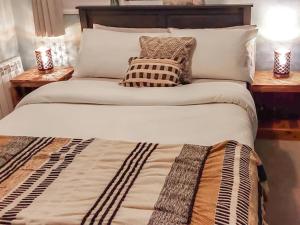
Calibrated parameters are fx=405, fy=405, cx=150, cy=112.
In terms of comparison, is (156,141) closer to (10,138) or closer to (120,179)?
(120,179)

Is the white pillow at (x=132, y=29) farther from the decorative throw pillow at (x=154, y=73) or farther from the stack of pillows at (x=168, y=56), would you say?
the decorative throw pillow at (x=154, y=73)

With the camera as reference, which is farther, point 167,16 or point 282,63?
point 167,16

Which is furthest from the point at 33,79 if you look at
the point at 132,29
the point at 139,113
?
the point at 139,113

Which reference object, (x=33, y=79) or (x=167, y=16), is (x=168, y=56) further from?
(x=33, y=79)

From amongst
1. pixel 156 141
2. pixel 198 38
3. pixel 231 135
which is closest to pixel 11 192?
pixel 156 141

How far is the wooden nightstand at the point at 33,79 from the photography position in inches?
131

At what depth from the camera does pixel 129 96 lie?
255 cm

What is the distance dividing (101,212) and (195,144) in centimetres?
67

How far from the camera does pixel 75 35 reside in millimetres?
3658

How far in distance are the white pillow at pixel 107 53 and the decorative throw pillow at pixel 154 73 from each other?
22cm

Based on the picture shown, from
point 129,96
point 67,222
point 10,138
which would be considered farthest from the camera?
point 129,96

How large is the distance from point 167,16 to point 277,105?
1.16 m

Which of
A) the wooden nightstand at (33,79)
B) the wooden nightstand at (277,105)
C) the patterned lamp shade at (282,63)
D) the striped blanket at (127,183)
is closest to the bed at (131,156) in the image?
the striped blanket at (127,183)

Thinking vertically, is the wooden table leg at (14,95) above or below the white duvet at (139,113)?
below
